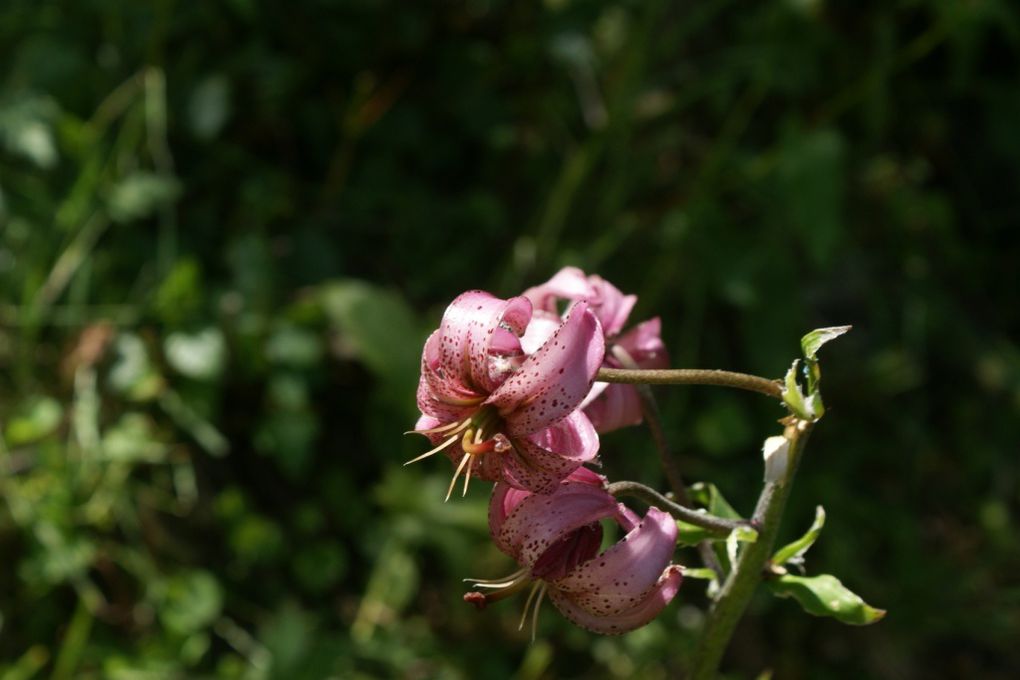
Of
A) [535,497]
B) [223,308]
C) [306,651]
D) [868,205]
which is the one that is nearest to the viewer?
[535,497]

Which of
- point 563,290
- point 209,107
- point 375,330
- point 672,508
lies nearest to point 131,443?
point 375,330

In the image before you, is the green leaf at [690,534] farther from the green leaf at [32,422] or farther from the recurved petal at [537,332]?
the green leaf at [32,422]

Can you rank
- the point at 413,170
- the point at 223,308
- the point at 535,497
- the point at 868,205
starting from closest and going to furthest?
the point at 535,497 → the point at 223,308 → the point at 413,170 → the point at 868,205

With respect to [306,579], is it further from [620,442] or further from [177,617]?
[620,442]

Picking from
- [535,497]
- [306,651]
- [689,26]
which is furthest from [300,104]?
[535,497]

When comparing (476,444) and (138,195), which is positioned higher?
(476,444)

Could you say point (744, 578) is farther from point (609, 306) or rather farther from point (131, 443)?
point (131, 443)

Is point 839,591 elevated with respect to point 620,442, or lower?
elevated
